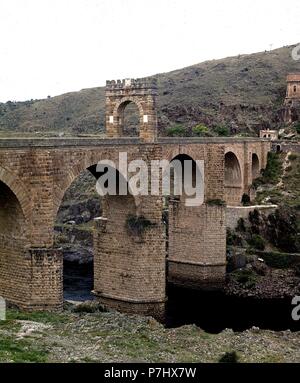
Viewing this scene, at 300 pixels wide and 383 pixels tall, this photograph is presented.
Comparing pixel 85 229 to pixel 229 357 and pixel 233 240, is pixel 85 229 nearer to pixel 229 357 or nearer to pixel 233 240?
pixel 233 240

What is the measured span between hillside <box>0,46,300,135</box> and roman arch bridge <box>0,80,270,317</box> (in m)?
24.3

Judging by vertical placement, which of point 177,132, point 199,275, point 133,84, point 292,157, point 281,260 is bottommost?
point 199,275

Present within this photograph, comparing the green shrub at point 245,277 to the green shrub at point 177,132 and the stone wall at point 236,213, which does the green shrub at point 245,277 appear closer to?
the stone wall at point 236,213

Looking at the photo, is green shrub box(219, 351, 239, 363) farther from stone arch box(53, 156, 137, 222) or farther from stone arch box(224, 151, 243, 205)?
stone arch box(224, 151, 243, 205)

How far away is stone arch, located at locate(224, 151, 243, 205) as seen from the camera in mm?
53312

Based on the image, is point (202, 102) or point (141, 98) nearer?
point (141, 98)

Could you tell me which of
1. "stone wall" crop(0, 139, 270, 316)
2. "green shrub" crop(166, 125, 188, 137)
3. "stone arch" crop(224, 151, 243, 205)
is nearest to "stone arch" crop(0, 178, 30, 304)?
"stone wall" crop(0, 139, 270, 316)

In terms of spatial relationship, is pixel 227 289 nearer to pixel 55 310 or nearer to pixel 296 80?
pixel 55 310

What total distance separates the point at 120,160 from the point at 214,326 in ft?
34.5

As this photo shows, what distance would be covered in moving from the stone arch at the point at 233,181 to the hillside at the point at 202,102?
66.7 feet

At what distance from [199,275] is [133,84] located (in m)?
15.2

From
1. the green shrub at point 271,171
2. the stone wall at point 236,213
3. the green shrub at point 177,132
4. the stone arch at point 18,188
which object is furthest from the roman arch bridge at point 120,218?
the green shrub at point 177,132

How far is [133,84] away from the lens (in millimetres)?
36062

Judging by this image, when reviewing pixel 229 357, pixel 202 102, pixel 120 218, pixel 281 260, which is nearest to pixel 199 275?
pixel 281 260
